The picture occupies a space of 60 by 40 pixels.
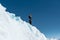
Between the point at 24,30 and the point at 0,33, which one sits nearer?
the point at 0,33

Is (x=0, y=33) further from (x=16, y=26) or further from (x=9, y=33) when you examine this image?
(x=16, y=26)

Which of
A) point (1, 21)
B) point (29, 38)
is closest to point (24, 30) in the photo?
point (29, 38)

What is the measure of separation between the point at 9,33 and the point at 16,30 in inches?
56.3

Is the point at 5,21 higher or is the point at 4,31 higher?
the point at 5,21

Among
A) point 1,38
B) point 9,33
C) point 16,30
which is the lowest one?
point 1,38

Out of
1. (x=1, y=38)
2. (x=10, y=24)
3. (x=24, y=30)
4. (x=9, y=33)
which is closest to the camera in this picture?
(x=1, y=38)

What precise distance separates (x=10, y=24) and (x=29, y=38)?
297cm

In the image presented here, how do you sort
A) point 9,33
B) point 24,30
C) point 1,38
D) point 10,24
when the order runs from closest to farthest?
point 1,38 < point 9,33 < point 10,24 < point 24,30

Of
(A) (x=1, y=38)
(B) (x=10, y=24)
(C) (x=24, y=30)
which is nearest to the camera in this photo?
(A) (x=1, y=38)

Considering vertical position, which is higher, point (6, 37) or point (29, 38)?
point (29, 38)

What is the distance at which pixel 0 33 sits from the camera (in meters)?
Result: 14.3

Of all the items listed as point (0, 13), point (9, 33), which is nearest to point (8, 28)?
point (9, 33)

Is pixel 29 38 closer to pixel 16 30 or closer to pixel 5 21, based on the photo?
pixel 16 30

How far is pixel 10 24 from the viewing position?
1614 cm
